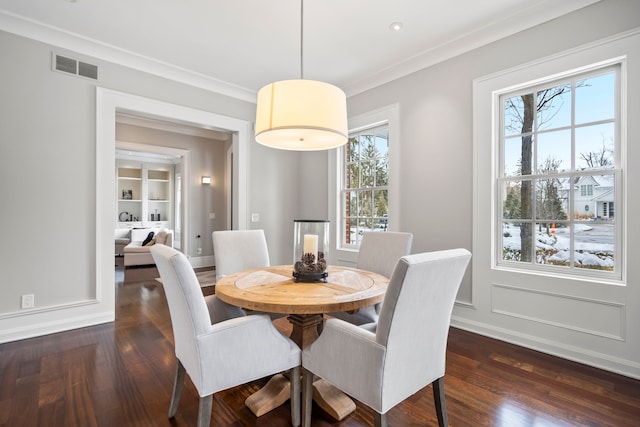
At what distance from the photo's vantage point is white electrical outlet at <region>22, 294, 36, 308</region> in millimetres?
2746

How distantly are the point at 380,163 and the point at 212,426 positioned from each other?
300 centimetres

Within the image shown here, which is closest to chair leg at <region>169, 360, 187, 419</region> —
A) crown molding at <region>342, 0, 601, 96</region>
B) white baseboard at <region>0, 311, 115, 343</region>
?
white baseboard at <region>0, 311, 115, 343</region>

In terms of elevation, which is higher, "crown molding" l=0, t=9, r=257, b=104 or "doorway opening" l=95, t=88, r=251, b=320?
"crown molding" l=0, t=9, r=257, b=104

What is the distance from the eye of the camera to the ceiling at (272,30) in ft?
7.97

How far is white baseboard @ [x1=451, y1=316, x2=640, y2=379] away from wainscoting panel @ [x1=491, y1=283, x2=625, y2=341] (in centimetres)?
15

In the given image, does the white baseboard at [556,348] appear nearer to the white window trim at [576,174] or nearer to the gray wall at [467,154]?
the gray wall at [467,154]

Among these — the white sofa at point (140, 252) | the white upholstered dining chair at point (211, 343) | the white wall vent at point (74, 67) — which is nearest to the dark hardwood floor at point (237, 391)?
the white upholstered dining chair at point (211, 343)

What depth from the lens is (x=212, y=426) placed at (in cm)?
160

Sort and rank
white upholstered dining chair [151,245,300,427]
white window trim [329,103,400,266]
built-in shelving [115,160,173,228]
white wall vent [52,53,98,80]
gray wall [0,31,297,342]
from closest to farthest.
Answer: white upholstered dining chair [151,245,300,427] → gray wall [0,31,297,342] → white wall vent [52,53,98,80] → white window trim [329,103,400,266] → built-in shelving [115,160,173,228]

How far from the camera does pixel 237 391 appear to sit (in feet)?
6.36

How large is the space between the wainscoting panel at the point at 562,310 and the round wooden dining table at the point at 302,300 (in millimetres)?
1418

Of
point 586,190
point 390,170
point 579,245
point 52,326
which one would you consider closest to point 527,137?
point 586,190

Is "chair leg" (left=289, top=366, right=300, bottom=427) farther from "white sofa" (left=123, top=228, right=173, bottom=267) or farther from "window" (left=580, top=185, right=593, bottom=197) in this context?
"white sofa" (left=123, top=228, right=173, bottom=267)

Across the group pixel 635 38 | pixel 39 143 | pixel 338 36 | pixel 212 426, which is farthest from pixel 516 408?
pixel 39 143
